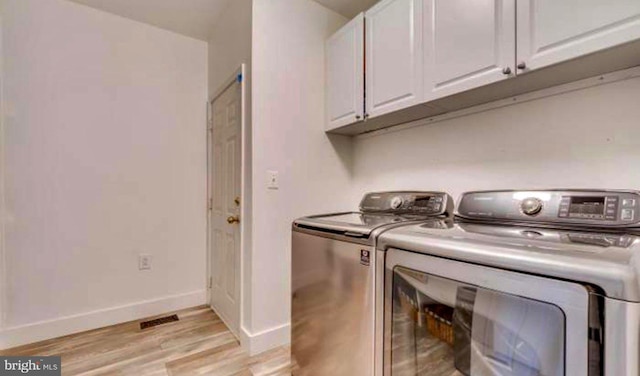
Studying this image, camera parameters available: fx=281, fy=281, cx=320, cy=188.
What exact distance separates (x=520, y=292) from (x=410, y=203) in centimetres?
95

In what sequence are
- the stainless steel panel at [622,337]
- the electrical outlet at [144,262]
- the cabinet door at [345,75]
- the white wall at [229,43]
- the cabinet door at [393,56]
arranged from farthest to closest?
the electrical outlet at [144,262] < the white wall at [229,43] < the cabinet door at [345,75] < the cabinet door at [393,56] < the stainless steel panel at [622,337]

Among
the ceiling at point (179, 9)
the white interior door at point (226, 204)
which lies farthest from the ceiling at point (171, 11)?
the white interior door at point (226, 204)

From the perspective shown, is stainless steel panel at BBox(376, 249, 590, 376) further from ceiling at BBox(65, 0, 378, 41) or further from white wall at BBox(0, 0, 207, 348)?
white wall at BBox(0, 0, 207, 348)

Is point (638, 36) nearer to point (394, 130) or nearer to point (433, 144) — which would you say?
point (433, 144)

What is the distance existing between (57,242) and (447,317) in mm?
2614

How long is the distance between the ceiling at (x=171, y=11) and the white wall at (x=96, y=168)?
0.08 m

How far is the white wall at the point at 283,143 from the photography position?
180 cm

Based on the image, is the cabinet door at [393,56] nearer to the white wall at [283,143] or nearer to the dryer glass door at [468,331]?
the white wall at [283,143]

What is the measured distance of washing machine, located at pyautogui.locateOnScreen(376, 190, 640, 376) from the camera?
1.87 ft

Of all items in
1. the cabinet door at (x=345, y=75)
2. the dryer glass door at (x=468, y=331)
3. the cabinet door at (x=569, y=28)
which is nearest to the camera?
the dryer glass door at (x=468, y=331)

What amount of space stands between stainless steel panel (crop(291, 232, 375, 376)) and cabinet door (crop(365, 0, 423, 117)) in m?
0.88

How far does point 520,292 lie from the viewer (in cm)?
69

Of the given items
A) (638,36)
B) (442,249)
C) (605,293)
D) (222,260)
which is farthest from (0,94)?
(638,36)

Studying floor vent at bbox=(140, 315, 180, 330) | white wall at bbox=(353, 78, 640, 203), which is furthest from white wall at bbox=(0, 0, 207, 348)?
white wall at bbox=(353, 78, 640, 203)
